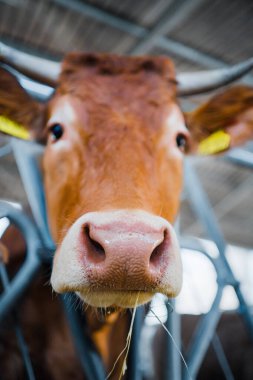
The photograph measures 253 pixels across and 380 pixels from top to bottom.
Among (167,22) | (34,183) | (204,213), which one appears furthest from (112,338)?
(167,22)

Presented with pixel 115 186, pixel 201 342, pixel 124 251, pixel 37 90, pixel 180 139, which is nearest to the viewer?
pixel 124 251

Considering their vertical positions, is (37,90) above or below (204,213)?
above

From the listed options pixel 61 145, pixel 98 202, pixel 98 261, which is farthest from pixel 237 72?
pixel 98 261

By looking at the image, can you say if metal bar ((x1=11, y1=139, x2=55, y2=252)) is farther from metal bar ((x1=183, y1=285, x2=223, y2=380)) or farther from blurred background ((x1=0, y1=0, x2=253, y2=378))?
blurred background ((x1=0, y1=0, x2=253, y2=378))

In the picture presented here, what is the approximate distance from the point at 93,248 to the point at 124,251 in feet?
0.33

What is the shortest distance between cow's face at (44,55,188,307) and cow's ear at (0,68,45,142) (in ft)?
0.56

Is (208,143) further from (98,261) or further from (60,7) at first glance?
(60,7)

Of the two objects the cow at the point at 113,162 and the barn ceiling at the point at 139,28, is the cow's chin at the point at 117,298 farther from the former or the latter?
the barn ceiling at the point at 139,28

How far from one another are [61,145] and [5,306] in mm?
537

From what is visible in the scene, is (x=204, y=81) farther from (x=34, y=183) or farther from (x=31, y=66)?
(x=34, y=183)

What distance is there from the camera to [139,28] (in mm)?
3504

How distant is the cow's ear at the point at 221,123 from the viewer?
1.75 m

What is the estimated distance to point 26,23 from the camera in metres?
3.42

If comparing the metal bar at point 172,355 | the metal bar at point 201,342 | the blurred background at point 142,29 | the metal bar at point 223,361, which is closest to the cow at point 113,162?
the metal bar at point 172,355
